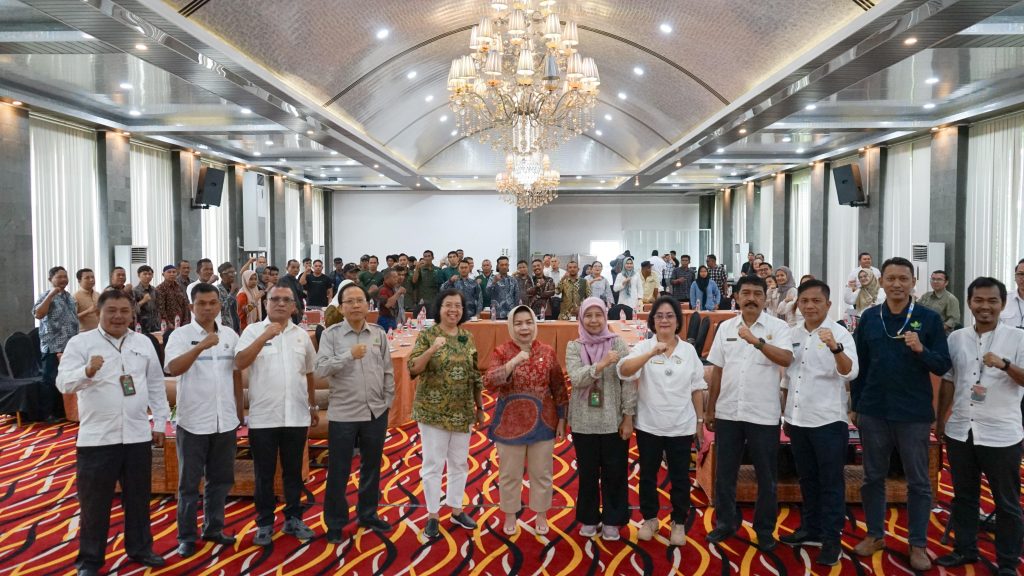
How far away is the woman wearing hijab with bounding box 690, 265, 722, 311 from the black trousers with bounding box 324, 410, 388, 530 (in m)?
8.81

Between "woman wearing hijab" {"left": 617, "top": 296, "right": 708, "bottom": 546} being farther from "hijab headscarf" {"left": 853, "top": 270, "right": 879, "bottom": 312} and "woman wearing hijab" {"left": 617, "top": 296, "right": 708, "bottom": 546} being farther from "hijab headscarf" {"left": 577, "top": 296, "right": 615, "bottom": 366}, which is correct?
"hijab headscarf" {"left": 853, "top": 270, "right": 879, "bottom": 312}

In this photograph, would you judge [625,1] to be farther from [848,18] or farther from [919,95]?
[919,95]

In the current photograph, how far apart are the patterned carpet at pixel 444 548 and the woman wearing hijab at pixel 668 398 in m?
0.41

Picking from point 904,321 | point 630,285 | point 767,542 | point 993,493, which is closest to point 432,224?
point 630,285

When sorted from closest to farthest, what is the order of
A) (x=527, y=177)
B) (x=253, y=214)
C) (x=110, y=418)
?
(x=110, y=418), (x=527, y=177), (x=253, y=214)

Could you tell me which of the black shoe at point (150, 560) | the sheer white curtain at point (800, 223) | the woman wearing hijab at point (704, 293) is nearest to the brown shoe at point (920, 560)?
the black shoe at point (150, 560)

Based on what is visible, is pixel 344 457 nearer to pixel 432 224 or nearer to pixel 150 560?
pixel 150 560

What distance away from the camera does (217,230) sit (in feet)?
51.6

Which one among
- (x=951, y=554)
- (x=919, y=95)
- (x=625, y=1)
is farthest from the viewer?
(x=919, y=95)

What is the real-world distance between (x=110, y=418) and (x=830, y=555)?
12.7 ft

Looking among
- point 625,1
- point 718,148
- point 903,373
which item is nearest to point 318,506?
point 903,373

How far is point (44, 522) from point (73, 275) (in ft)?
25.8

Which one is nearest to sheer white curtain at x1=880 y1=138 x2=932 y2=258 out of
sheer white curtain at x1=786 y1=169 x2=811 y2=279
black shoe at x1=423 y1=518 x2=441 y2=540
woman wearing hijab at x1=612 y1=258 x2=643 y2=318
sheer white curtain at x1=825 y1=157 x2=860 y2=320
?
sheer white curtain at x1=825 y1=157 x2=860 y2=320

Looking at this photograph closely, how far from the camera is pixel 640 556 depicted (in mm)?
3898
